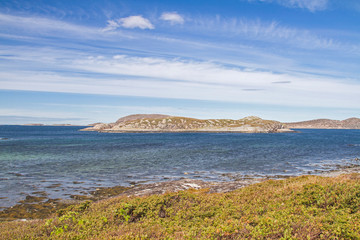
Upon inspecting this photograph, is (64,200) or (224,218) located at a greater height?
(224,218)

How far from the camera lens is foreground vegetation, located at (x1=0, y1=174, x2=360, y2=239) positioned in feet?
27.4

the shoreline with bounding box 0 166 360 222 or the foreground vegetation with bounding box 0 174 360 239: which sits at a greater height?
the foreground vegetation with bounding box 0 174 360 239

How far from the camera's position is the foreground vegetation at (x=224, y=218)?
8.36m

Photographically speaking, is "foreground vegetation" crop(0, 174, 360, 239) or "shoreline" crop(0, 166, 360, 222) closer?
"foreground vegetation" crop(0, 174, 360, 239)

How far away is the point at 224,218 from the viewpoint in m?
11.1

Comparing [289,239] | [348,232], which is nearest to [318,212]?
[348,232]

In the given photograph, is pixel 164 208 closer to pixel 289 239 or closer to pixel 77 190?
pixel 289 239

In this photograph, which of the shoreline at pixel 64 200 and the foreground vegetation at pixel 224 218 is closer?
the foreground vegetation at pixel 224 218

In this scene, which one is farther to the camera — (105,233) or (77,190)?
(77,190)

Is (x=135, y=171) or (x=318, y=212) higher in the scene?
(x=318, y=212)

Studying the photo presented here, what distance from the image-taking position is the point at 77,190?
27922 millimetres

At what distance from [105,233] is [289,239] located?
6980 mm

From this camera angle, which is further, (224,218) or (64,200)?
(64,200)

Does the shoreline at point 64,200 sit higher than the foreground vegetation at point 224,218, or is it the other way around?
the foreground vegetation at point 224,218
